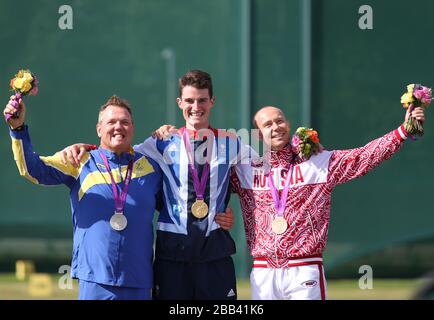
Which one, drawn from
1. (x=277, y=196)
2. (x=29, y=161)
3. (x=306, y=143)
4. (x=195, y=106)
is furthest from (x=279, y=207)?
(x=29, y=161)

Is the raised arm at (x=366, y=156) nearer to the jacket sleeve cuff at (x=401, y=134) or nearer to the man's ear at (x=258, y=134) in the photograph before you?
the jacket sleeve cuff at (x=401, y=134)

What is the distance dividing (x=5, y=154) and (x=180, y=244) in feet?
20.9

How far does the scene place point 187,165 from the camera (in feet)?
20.0

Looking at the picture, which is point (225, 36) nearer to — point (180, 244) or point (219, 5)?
point (219, 5)

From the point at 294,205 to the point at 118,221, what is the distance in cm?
103

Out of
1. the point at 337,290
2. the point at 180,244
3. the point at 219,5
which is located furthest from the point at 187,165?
the point at 219,5

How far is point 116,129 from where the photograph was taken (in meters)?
6.01

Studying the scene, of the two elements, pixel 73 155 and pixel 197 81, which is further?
pixel 197 81

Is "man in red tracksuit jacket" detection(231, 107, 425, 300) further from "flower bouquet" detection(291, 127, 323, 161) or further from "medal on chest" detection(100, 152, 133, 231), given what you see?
"medal on chest" detection(100, 152, 133, 231)

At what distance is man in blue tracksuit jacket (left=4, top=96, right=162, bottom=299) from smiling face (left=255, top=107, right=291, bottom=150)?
67 cm

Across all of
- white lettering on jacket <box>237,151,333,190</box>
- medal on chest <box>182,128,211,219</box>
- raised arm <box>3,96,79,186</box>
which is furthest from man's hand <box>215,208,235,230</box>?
raised arm <box>3,96,79,186</box>

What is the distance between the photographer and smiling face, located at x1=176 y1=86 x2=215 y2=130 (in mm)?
6133

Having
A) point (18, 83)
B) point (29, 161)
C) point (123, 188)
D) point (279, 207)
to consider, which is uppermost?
point (18, 83)

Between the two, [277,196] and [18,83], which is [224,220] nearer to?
[277,196]
